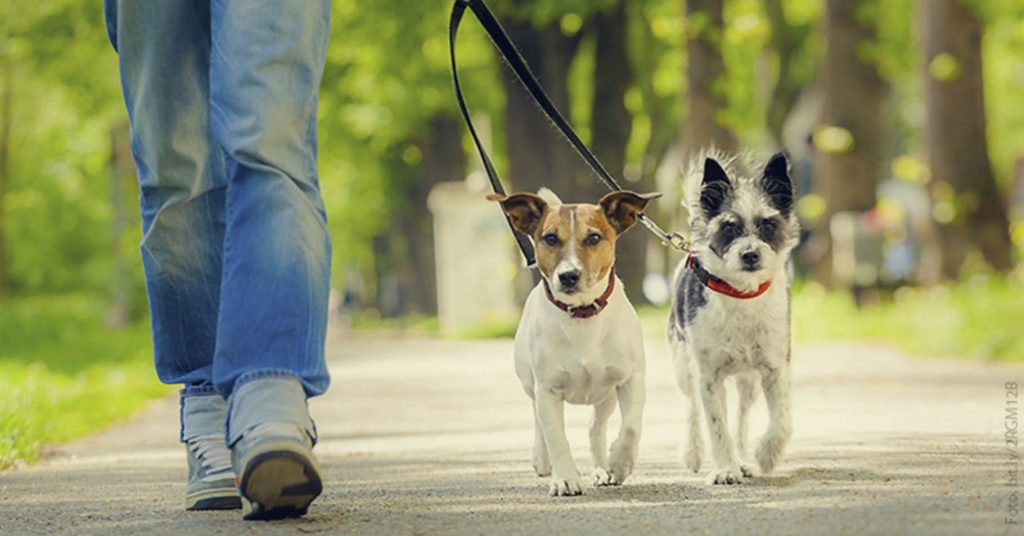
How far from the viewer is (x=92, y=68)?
28578mm

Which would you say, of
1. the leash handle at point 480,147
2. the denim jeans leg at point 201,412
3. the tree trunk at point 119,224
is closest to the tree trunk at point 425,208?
the tree trunk at point 119,224

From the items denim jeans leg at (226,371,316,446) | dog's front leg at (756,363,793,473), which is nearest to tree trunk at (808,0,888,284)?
dog's front leg at (756,363,793,473)

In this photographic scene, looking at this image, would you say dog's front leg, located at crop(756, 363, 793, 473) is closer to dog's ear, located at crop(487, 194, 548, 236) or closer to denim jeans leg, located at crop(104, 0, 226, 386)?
dog's ear, located at crop(487, 194, 548, 236)

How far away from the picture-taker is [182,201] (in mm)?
5391

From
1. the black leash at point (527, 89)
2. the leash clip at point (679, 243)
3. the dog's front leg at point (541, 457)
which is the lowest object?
the dog's front leg at point (541, 457)

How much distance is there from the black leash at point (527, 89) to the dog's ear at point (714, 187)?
0.72 ft

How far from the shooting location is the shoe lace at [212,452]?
522 cm

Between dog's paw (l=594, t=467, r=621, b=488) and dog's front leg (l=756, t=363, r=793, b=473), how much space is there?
557 mm

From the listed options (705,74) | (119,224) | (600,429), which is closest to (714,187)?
(600,429)

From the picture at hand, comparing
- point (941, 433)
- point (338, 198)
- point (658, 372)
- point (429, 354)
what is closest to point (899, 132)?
point (338, 198)

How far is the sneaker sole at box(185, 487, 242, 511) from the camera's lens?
5184mm

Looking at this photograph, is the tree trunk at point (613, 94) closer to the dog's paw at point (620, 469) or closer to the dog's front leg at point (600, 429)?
the dog's front leg at point (600, 429)

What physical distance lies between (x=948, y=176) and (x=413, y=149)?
2664 centimetres

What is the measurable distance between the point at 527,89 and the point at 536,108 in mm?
20282
